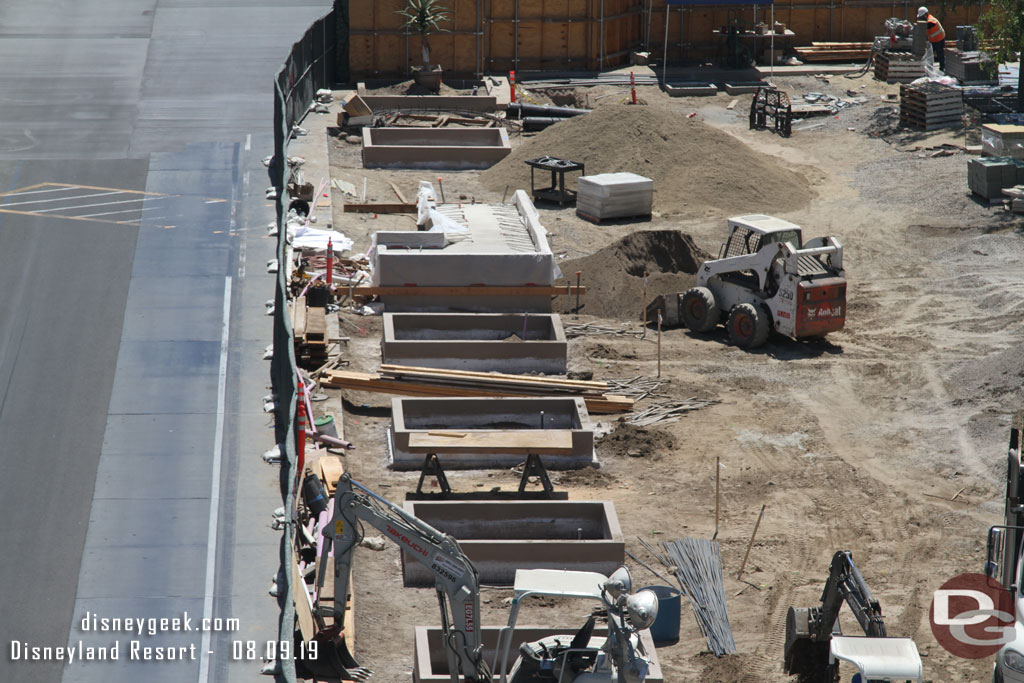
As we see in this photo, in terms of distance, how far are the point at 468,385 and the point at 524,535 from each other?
16.1 feet

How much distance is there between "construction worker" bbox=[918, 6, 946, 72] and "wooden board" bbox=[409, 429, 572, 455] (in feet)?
103

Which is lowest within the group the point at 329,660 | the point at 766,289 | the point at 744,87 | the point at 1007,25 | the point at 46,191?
the point at 329,660

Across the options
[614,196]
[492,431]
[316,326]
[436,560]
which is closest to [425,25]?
[614,196]

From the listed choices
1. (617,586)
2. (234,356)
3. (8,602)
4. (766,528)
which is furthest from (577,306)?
(617,586)

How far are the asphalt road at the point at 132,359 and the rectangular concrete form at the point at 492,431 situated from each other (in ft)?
7.76

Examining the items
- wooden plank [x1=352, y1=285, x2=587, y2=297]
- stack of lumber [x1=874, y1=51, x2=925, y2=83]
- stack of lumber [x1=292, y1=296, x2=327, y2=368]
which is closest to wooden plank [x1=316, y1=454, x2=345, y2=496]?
stack of lumber [x1=292, y1=296, x2=327, y2=368]

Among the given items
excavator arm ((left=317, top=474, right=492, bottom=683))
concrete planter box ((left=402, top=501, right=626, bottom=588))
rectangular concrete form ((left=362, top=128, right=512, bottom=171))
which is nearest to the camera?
excavator arm ((left=317, top=474, right=492, bottom=683))

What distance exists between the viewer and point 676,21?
50312 mm

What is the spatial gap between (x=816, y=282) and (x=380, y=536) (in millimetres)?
10618

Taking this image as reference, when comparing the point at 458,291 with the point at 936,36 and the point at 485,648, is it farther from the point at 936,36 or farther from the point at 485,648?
the point at 936,36

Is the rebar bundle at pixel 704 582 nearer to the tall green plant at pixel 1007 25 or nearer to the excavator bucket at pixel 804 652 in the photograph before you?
the excavator bucket at pixel 804 652

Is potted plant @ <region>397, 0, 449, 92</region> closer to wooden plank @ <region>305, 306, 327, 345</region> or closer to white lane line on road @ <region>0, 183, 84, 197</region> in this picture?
white lane line on road @ <region>0, 183, 84, 197</region>

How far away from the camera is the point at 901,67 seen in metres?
46.4

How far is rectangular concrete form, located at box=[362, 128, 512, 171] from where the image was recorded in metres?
37.7
